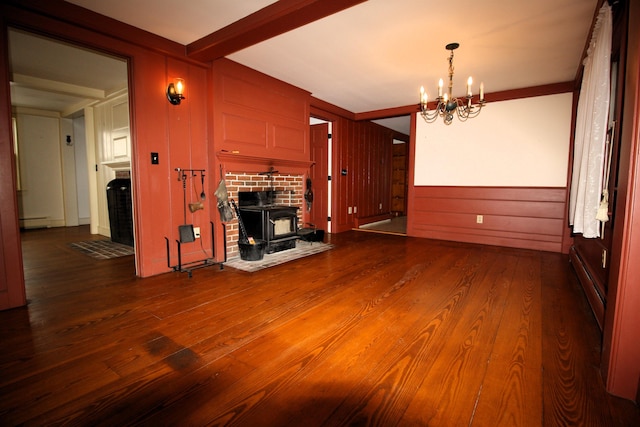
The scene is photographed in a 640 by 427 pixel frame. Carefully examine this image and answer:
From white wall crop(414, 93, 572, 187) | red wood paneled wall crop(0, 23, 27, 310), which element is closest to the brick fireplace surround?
red wood paneled wall crop(0, 23, 27, 310)

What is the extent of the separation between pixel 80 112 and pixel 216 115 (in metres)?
4.07

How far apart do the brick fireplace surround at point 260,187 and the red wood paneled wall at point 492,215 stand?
6.97 ft

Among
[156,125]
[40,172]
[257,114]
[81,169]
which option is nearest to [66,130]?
[81,169]

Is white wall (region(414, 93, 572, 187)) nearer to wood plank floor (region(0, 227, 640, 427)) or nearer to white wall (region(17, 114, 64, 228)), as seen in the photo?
wood plank floor (region(0, 227, 640, 427))

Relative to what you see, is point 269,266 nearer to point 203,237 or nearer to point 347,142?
point 203,237

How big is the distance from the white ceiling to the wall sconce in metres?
0.44

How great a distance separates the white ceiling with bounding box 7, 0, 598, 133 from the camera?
2.38 metres

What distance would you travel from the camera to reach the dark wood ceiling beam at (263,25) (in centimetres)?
212

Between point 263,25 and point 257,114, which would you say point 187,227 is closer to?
point 257,114

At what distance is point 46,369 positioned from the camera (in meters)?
1.46

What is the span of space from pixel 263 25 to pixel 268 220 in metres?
2.05

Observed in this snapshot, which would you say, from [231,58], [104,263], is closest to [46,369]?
[104,263]

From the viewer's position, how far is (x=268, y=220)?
3668mm

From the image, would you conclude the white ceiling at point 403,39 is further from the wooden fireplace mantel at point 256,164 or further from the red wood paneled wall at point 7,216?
the wooden fireplace mantel at point 256,164
